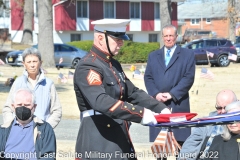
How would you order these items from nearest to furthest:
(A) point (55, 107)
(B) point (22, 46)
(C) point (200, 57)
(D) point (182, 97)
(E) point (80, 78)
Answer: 1. (E) point (80, 78)
2. (A) point (55, 107)
3. (D) point (182, 97)
4. (C) point (200, 57)
5. (B) point (22, 46)

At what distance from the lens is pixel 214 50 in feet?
106

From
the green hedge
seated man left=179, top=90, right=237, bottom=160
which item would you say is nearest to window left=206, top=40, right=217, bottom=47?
the green hedge

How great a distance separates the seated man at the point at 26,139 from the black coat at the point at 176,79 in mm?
2065

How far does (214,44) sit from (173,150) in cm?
2898

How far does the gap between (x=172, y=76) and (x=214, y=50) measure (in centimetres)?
2574

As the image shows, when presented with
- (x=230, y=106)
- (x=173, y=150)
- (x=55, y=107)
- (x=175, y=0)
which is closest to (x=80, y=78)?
(x=173, y=150)

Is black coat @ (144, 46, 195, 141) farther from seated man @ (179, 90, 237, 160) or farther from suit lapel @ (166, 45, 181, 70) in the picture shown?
seated man @ (179, 90, 237, 160)

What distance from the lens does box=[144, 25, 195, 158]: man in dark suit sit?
6.90m

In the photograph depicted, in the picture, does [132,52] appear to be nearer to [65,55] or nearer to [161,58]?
[65,55]

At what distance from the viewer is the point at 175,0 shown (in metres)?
52.0

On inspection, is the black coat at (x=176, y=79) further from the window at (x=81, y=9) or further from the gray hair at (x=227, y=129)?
the window at (x=81, y=9)

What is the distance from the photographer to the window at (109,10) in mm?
50969

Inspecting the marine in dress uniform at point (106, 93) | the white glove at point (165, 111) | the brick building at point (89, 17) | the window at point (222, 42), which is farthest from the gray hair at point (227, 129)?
the brick building at point (89, 17)

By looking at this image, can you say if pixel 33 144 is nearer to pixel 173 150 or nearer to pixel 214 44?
pixel 173 150
